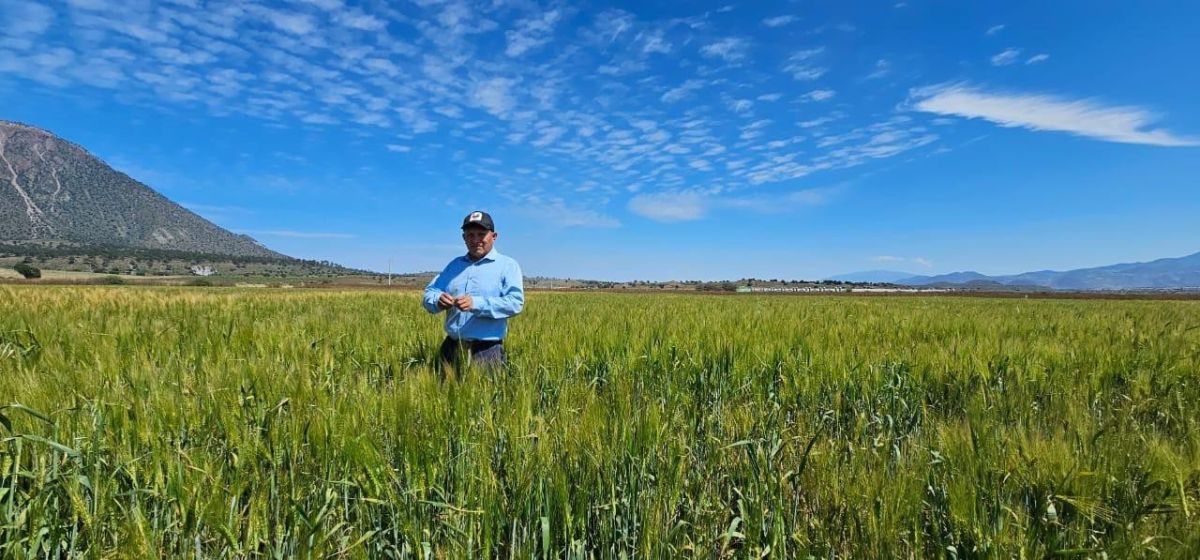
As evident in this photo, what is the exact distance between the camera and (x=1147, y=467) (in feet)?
6.40

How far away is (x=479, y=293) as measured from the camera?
448 cm

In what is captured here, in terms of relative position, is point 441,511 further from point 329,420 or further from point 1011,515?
point 1011,515

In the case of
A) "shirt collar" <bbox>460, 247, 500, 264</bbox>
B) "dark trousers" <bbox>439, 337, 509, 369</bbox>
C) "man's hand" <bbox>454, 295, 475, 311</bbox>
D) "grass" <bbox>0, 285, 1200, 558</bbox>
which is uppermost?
"shirt collar" <bbox>460, 247, 500, 264</bbox>

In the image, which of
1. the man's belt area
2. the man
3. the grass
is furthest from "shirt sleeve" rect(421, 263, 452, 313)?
the grass

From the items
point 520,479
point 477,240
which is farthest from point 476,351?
point 520,479

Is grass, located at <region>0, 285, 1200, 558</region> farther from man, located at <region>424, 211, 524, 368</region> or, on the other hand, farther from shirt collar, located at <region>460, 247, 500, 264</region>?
shirt collar, located at <region>460, 247, 500, 264</region>

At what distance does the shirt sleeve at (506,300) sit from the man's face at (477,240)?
10.6 inches

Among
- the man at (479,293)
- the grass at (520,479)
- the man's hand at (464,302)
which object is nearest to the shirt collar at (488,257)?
the man at (479,293)

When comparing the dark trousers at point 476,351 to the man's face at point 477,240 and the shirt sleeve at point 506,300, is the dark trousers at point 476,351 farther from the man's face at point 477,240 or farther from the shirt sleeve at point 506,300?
the man's face at point 477,240

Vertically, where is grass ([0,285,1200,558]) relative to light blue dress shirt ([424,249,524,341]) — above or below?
below

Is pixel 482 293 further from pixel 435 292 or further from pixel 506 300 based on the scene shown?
pixel 435 292

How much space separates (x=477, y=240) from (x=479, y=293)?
46cm

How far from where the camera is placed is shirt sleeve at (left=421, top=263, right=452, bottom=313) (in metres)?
4.30

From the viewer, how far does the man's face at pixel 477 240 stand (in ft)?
14.5
